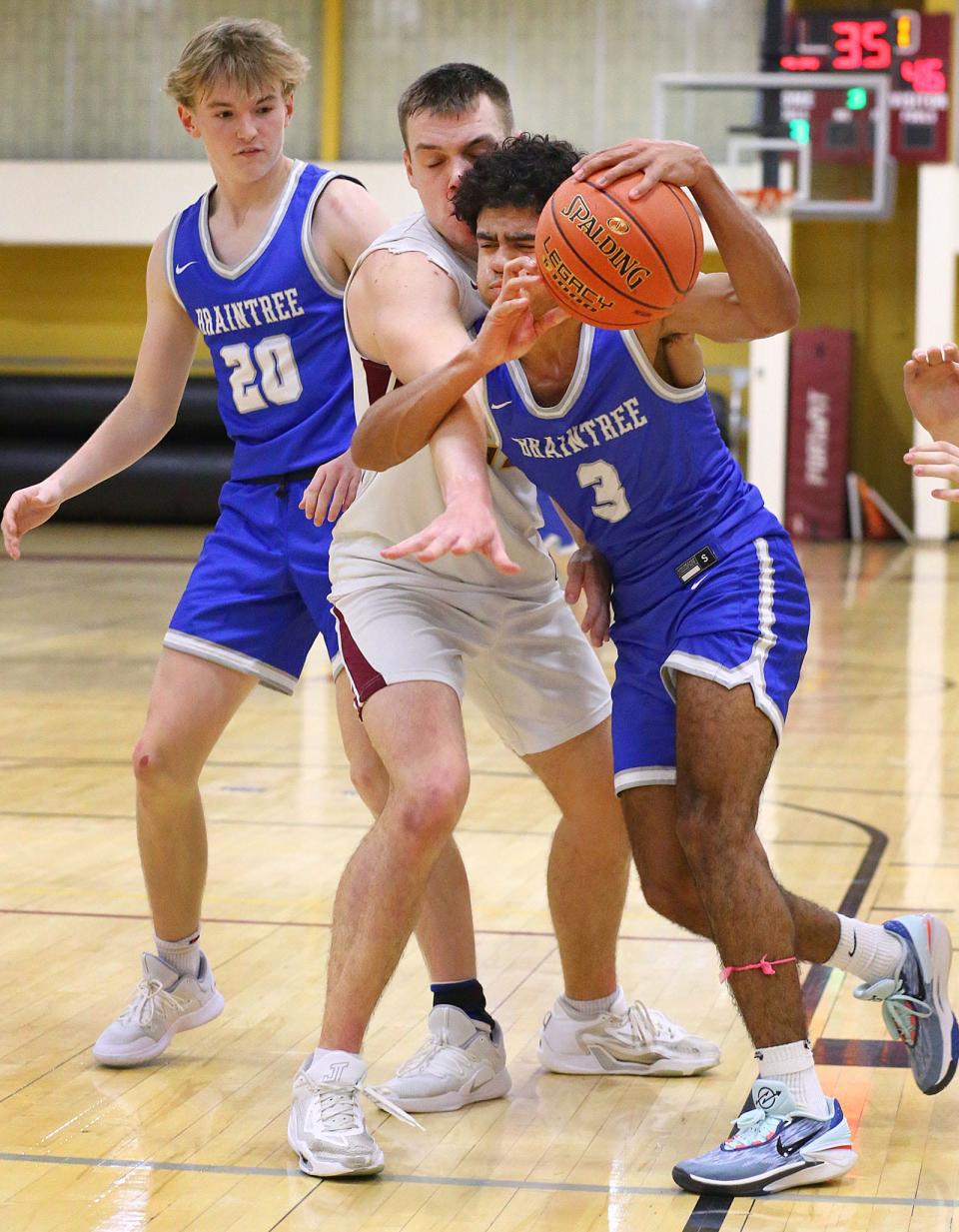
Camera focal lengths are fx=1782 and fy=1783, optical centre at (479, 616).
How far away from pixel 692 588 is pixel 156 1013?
4.59 feet

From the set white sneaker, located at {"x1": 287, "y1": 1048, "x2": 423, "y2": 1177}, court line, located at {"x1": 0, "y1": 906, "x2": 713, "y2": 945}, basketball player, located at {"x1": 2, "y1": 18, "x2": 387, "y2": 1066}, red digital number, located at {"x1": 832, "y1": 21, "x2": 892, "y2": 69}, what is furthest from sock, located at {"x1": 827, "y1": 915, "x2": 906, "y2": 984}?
red digital number, located at {"x1": 832, "y1": 21, "x2": 892, "y2": 69}

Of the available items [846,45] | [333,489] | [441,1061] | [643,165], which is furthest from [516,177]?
[846,45]

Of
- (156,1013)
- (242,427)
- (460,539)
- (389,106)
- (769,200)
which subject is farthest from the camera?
(389,106)

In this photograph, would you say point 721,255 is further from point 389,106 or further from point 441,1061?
point 389,106

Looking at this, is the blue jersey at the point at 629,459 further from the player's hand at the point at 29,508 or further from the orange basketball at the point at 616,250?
the player's hand at the point at 29,508

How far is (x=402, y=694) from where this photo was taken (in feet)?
9.99

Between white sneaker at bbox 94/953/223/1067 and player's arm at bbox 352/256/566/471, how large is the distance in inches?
49.5

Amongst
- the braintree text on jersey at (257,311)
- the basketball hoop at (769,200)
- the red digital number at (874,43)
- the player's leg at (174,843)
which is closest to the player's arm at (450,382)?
the braintree text on jersey at (257,311)

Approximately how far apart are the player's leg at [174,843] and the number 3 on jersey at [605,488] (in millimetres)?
895

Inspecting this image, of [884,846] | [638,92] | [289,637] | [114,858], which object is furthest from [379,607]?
[638,92]

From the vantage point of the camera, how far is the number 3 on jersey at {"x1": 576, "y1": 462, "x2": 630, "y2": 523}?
3070 millimetres

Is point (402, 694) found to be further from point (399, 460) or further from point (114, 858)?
point (114, 858)

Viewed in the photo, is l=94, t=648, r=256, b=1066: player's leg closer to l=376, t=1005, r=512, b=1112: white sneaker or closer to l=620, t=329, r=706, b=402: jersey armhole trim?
l=376, t=1005, r=512, b=1112: white sneaker

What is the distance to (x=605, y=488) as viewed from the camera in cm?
310
